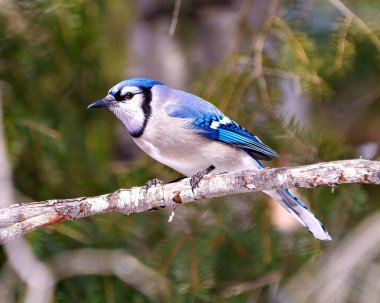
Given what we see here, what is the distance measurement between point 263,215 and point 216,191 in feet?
2.35

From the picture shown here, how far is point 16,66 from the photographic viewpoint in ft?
9.04

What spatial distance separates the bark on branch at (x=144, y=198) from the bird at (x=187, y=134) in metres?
0.31

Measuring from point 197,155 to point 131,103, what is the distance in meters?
0.25

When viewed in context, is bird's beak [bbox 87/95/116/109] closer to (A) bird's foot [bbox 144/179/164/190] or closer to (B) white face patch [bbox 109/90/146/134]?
(B) white face patch [bbox 109/90/146/134]

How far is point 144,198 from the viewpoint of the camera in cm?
188

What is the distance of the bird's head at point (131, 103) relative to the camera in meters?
2.20

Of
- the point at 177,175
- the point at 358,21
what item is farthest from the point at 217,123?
the point at 358,21

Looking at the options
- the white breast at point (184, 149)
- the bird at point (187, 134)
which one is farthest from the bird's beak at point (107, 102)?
the white breast at point (184, 149)

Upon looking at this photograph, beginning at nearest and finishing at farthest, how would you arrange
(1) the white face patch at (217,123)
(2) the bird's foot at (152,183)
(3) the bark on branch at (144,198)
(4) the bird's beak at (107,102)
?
(3) the bark on branch at (144,198) → (2) the bird's foot at (152,183) → (4) the bird's beak at (107,102) → (1) the white face patch at (217,123)

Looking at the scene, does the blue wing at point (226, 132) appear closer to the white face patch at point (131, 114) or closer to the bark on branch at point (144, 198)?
the white face patch at point (131, 114)

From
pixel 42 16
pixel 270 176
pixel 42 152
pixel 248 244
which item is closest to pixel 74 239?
pixel 42 152

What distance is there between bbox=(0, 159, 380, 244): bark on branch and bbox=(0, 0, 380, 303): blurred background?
1.20 feet

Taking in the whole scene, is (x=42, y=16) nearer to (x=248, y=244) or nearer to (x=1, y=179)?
(x=1, y=179)

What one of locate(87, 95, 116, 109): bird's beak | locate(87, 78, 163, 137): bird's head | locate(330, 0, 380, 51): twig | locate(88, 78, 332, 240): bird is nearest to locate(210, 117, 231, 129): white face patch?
locate(88, 78, 332, 240): bird
